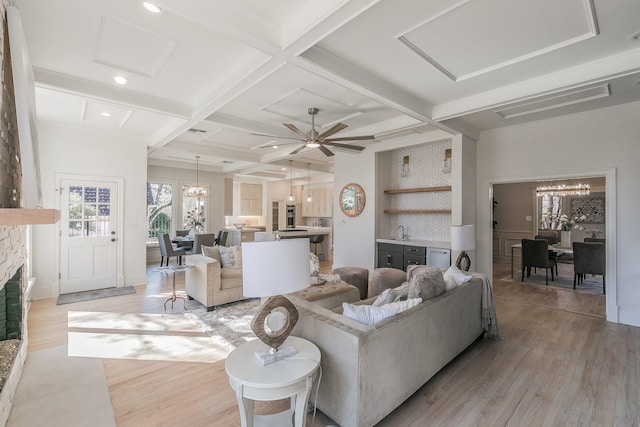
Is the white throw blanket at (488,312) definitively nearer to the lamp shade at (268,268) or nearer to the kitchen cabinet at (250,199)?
the lamp shade at (268,268)

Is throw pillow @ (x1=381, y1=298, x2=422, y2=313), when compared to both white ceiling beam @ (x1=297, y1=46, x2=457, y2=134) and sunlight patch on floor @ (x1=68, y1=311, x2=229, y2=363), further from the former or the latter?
white ceiling beam @ (x1=297, y1=46, x2=457, y2=134)

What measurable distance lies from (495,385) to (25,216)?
3493 millimetres

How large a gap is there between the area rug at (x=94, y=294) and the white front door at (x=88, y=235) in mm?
162

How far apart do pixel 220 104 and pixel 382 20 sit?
2.14 m

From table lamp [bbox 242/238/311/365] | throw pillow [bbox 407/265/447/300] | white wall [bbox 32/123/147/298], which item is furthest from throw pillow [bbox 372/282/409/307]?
white wall [bbox 32/123/147/298]

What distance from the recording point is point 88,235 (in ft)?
17.6

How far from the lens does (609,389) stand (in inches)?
98.0

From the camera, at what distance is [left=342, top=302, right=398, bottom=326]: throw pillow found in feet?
6.99

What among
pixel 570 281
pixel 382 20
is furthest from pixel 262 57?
pixel 570 281

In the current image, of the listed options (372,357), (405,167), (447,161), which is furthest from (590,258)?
(372,357)

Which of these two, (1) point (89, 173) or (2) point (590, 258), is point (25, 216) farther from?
(2) point (590, 258)

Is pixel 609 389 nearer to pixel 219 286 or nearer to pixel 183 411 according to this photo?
pixel 183 411

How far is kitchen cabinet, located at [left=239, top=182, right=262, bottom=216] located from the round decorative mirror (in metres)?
5.45

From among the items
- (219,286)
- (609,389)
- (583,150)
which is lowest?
(609,389)
